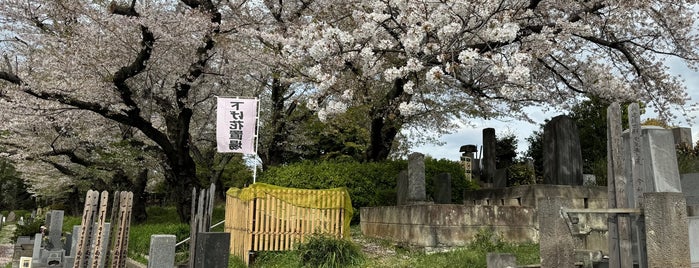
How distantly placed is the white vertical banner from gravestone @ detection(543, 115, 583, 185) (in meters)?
7.61

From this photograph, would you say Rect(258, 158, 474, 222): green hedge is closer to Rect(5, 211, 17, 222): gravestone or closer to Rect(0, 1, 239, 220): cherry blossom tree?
Rect(0, 1, 239, 220): cherry blossom tree

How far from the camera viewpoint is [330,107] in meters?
12.2

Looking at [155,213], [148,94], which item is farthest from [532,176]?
[155,213]

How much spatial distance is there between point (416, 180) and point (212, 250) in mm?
5543

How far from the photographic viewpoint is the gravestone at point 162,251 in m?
6.34

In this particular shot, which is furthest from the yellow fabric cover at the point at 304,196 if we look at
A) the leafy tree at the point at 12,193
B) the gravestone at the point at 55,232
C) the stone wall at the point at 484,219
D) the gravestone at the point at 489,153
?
the leafy tree at the point at 12,193

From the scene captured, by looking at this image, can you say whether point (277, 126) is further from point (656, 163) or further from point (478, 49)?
point (656, 163)

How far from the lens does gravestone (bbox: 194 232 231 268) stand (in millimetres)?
7039

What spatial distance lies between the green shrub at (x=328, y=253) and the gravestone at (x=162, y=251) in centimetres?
266

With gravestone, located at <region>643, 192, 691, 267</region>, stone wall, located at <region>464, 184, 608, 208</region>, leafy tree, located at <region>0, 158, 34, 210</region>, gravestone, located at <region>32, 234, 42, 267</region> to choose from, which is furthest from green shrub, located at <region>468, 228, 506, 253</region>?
leafy tree, located at <region>0, 158, 34, 210</region>

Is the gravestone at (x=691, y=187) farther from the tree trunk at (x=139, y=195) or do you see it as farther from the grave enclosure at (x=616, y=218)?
the tree trunk at (x=139, y=195)

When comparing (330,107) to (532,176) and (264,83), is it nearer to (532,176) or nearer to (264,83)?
(264,83)

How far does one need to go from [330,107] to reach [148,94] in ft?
23.3

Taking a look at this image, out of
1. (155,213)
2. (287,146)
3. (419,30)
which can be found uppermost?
(419,30)
